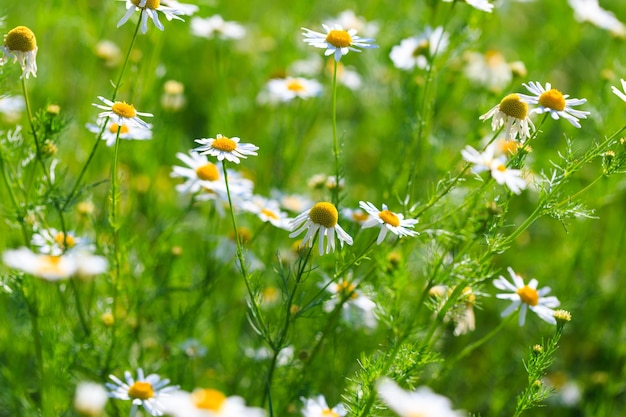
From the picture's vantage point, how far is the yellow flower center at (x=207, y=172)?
7.89 ft

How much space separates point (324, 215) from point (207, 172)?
27.2 inches

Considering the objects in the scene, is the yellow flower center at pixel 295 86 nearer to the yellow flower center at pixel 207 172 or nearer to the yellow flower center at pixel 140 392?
the yellow flower center at pixel 207 172

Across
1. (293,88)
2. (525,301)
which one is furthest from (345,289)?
(293,88)

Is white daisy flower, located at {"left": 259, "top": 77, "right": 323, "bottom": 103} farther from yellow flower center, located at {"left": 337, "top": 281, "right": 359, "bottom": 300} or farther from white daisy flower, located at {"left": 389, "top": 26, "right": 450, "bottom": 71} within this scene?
yellow flower center, located at {"left": 337, "top": 281, "right": 359, "bottom": 300}

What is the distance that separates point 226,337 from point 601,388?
158 centimetres

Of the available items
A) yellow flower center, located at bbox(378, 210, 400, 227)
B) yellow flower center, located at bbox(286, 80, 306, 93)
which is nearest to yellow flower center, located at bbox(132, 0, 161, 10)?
yellow flower center, located at bbox(378, 210, 400, 227)

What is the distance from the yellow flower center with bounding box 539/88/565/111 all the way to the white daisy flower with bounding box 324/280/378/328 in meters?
0.75

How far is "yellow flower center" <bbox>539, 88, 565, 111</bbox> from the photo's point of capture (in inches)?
78.3

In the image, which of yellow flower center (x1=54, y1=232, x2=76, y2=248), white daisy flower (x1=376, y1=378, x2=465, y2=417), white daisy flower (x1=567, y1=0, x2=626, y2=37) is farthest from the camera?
white daisy flower (x1=567, y1=0, x2=626, y2=37)

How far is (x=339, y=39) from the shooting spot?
2.10 metres

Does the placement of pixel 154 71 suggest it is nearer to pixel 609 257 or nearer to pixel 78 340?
pixel 78 340

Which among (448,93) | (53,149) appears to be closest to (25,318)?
(53,149)

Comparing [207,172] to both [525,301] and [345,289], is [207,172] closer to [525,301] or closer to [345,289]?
[345,289]

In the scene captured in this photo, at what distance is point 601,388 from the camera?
2936 millimetres
